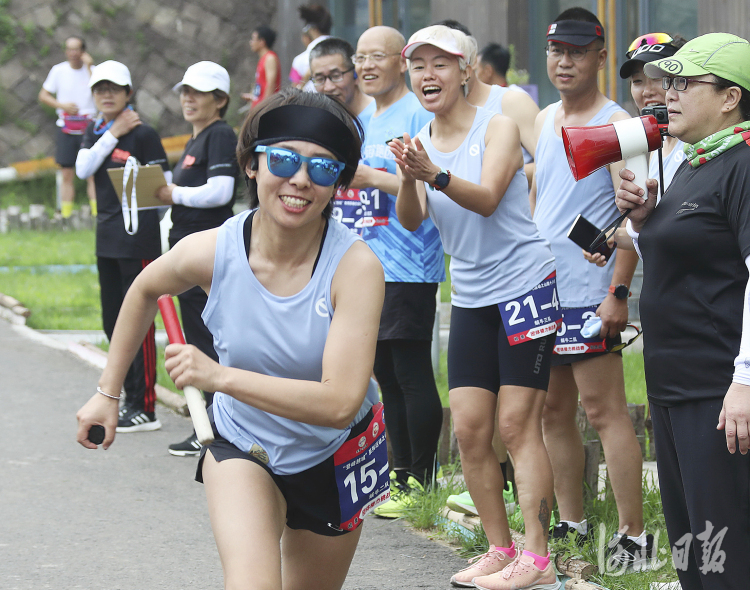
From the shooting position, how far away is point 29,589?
427 cm

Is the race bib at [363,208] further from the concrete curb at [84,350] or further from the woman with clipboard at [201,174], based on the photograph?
the concrete curb at [84,350]

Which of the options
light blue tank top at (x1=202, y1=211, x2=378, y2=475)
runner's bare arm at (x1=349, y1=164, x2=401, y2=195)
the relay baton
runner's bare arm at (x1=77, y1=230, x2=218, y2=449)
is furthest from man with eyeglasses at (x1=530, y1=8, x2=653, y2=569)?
the relay baton

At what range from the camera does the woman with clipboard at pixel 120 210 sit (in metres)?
6.64

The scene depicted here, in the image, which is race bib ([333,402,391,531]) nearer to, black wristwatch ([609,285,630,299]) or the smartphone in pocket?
the smartphone in pocket

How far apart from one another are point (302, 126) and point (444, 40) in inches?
57.1

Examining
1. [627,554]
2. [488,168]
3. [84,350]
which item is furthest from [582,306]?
[84,350]

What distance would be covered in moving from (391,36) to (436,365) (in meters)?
2.82

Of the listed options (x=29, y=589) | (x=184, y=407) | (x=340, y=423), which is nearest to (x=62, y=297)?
(x=184, y=407)

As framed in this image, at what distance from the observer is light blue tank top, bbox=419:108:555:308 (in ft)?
13.7

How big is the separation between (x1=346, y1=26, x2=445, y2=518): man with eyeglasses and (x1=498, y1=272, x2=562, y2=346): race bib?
1062mm

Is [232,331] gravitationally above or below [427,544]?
above

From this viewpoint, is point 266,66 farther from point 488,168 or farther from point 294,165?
point 294,165

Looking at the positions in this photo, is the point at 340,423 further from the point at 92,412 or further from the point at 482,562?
the point at 482,562

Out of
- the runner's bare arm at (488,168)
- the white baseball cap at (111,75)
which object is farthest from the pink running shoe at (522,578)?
the white baseball cap at (111,75)
